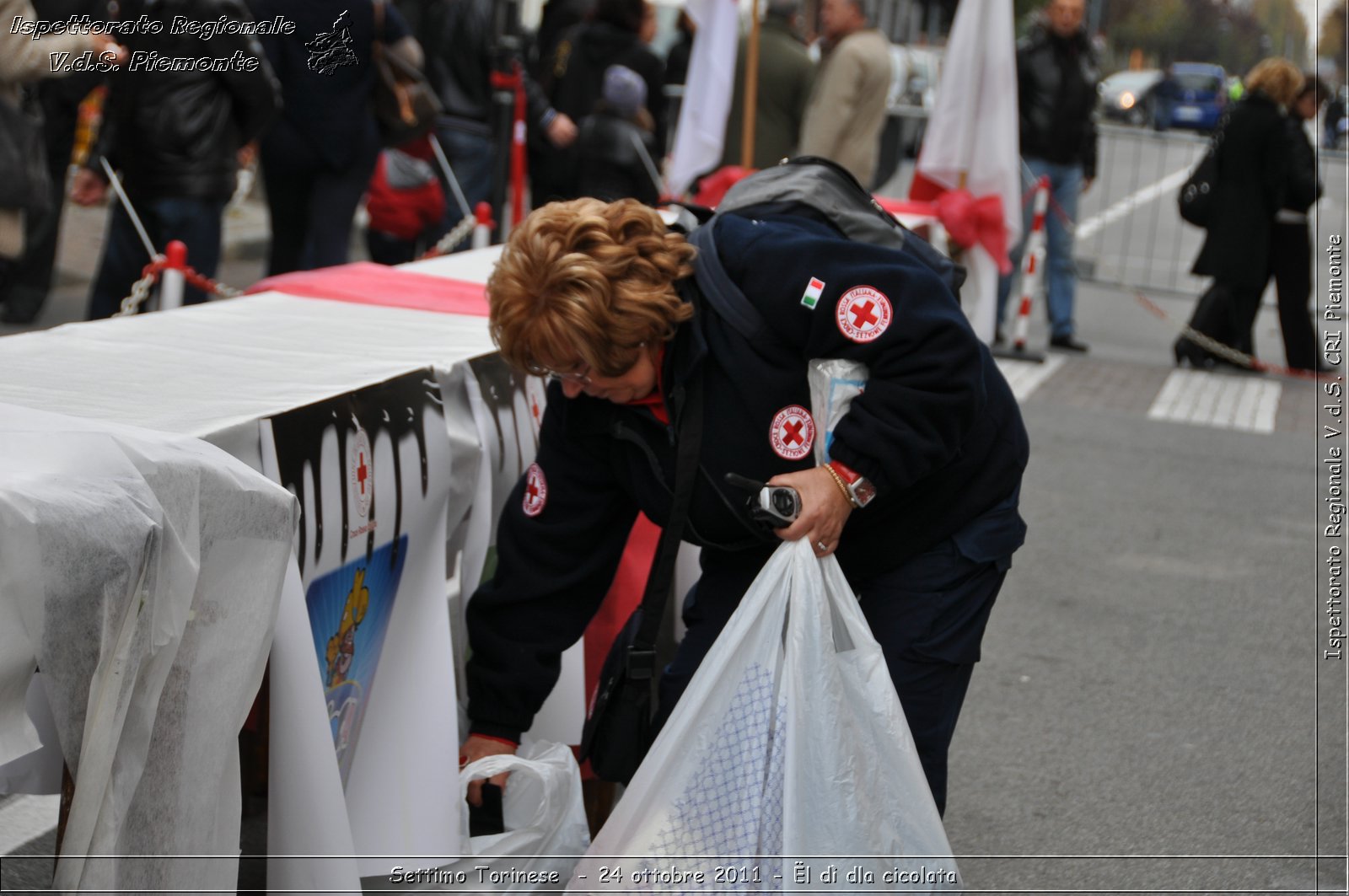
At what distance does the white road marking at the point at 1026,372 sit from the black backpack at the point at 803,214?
583 centimetres

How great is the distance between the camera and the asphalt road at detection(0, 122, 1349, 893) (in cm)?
351

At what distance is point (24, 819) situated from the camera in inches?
129

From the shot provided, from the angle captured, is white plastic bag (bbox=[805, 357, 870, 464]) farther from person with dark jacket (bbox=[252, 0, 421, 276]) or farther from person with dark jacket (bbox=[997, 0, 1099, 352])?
person with dark jacket (bbox=[997, 0, 1099, 352])

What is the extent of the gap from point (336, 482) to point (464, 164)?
236 inches

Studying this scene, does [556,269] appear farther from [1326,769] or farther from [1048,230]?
[1048,230]

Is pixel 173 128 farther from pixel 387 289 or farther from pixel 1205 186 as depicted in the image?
pixel 1205 186

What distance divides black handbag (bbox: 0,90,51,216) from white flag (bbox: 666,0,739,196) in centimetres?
452

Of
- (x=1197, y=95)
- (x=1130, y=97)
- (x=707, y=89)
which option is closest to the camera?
(x=707, y=89)

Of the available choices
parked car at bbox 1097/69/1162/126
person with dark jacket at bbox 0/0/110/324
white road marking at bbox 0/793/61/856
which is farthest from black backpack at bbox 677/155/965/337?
parked car at bbox 1097/69/1162/126

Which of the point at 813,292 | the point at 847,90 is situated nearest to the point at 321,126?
the point at 847,90

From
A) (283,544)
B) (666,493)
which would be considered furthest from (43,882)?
(666,493)

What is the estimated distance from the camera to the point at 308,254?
6844 millimetres

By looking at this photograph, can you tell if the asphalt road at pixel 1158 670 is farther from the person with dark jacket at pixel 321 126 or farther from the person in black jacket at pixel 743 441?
the person with dark jacket at pixel 321 126

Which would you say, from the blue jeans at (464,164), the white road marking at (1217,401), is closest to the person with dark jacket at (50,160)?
the blue jeans at (464,164)
